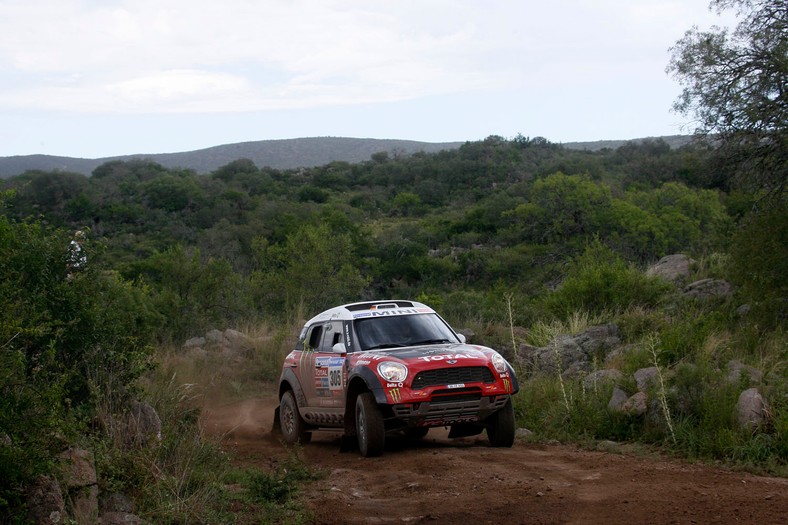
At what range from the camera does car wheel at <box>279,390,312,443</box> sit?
12.7m

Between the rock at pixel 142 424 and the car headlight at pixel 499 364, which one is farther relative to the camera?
the car headlight at pixel 499 364

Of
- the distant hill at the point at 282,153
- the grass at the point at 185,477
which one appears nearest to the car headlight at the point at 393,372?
the grass at the point at 185,477

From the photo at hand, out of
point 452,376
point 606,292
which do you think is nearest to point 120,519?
point 452,376

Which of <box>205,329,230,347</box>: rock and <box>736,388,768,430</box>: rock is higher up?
<box>736,388,768,430</box>: rock

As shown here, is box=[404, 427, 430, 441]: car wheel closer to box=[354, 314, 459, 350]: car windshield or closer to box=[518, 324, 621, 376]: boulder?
box=[354, 314, 459, 350]: car windshield

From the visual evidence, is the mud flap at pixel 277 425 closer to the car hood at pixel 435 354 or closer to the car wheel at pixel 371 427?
the car hood at pixel 435 354

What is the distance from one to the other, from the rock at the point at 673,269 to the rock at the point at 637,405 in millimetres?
9667

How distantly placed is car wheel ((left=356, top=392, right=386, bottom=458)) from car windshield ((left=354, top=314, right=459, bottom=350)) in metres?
1.14

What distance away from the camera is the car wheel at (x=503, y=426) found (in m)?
→ 11.0

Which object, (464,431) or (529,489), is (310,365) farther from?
(529,489)

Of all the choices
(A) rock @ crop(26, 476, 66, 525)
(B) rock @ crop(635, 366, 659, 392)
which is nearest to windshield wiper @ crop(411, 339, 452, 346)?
(B) rock @ crop(635, 366, 659, 392)

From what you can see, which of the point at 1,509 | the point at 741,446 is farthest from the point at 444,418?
the point at 1,509

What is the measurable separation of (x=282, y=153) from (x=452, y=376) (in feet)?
433

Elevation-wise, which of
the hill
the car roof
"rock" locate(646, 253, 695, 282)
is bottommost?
"rock" locate(646, 253, 695, 282)
